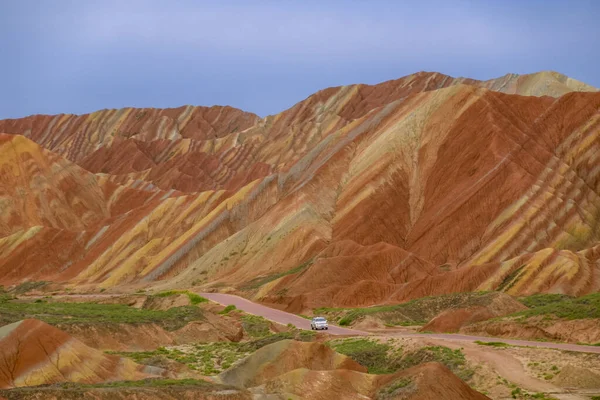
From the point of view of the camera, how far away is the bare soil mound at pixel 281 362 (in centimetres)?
4106

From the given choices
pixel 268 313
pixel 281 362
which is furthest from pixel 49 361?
pixel 268 313

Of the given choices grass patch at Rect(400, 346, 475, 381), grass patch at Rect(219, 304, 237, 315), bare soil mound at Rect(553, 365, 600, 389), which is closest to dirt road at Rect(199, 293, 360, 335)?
grass patch at Rect(219, 304, 237, 315)

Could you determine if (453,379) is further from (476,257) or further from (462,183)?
(462,183)

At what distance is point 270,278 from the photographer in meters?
103

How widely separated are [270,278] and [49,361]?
204 ft

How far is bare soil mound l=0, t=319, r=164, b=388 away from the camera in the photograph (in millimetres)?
40094

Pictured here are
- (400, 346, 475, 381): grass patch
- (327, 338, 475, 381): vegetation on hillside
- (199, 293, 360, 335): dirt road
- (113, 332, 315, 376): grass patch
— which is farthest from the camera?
(199, 293, 360, 335): dirt road

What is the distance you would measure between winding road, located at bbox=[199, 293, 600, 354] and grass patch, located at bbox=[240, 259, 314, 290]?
6.41 metres

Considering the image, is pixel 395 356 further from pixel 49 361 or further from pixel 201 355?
pixel 49 361

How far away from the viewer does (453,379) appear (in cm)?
3675

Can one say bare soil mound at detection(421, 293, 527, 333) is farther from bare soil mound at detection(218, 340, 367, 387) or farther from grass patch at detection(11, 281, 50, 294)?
grass patch at detection(11, 281, 50, 294)

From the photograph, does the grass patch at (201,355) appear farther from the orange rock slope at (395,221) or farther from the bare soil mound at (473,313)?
the orange rock slope at (395,221)

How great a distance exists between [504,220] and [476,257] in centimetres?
657

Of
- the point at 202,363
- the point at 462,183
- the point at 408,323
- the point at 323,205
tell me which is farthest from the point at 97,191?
the point at 202,363
